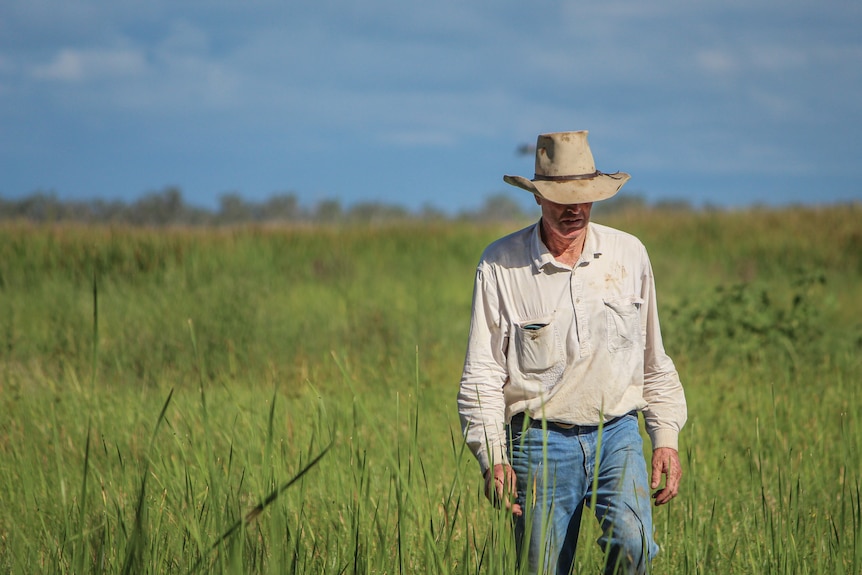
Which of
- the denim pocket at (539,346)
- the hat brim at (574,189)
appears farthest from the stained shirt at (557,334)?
the hat brim at (574,189)

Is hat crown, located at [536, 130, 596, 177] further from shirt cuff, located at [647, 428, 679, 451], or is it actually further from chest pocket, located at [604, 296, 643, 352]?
shirt cuff, located at [647, 428, 679, 451]

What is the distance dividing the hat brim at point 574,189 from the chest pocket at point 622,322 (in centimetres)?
44

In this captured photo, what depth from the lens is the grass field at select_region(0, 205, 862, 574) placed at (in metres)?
3.11

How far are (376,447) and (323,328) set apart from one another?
498 cm

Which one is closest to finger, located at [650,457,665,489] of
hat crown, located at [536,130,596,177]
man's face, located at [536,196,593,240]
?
man's face, located at [536,196,593,240]

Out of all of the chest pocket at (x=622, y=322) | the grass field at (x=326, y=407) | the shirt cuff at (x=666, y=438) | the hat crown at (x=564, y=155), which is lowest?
the grass field at (x=326, y=407)

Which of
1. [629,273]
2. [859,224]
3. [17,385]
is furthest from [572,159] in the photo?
[859,224]

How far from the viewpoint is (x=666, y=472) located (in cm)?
364

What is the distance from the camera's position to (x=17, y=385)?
754cm

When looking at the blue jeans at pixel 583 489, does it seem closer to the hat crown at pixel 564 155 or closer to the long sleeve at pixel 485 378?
the long sleeve at pixel 485 378

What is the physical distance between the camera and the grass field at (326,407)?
3107 mm

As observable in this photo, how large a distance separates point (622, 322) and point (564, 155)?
2.37 ft

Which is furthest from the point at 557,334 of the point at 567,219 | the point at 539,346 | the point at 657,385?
the point at 657,385

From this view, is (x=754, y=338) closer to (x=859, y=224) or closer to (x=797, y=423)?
(x=797, y=423)
